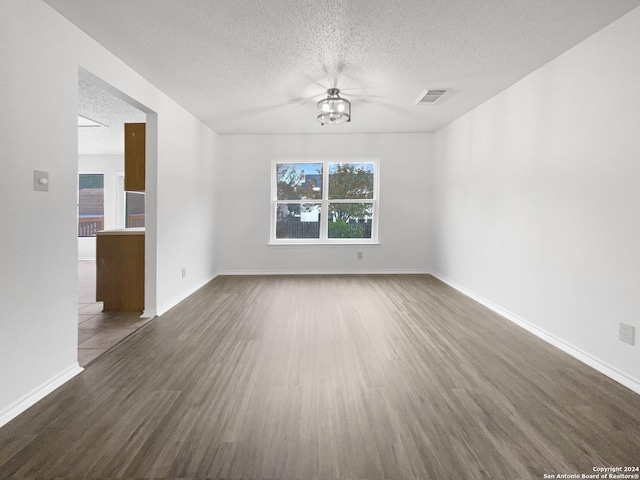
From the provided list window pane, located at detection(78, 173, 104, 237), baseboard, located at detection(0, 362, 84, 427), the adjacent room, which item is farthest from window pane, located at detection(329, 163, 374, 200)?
window pane, located at detection(78, 173, 104, 237)

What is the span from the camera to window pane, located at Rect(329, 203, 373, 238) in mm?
6105

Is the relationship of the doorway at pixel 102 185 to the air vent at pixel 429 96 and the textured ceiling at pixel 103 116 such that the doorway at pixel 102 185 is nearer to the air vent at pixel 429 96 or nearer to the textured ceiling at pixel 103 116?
the textured ceiling at pixel 103 116

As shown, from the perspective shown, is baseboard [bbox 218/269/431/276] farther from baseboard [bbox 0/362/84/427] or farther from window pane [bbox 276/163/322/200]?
baseboard [bbox 0/362/84/427]

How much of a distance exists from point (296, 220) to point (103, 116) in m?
3.51

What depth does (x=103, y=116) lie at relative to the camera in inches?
200

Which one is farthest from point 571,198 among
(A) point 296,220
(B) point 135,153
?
(B) point 135,153

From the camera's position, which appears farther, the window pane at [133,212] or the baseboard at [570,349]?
the window pane at [133,212]

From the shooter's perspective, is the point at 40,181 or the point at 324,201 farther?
the point at 324,201

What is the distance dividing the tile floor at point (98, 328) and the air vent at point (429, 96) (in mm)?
4062

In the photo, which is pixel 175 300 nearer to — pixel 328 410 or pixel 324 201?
pixel 328 410

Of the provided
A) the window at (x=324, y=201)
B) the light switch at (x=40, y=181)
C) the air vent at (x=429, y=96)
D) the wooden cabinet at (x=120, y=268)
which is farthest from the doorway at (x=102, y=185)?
the air vent at (x=429, y=96)

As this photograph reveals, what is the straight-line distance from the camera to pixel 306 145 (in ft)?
19.5

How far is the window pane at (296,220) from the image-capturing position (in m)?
6.12

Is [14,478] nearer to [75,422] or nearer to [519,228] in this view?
[75,422]
